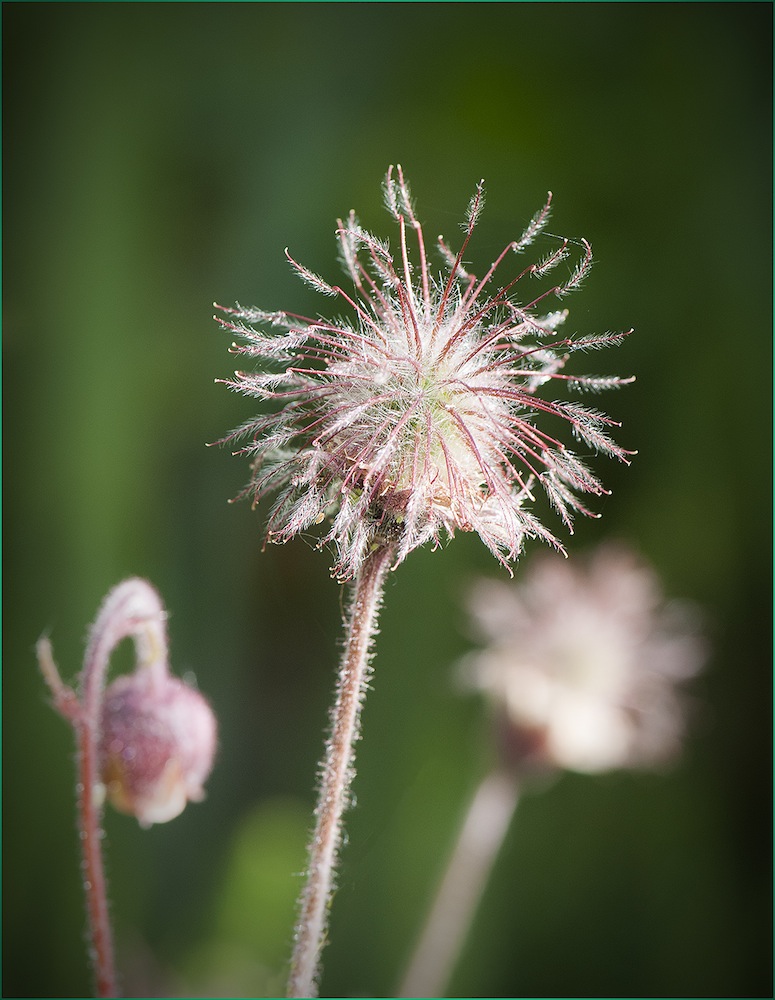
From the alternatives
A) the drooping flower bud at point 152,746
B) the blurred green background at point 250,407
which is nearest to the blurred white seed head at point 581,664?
the blurred green background at point 250,407

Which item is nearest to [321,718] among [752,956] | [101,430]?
[101,430]

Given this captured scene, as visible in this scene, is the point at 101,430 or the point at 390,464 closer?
the point at 390,464

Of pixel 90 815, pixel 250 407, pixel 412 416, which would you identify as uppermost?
pixel 250 407

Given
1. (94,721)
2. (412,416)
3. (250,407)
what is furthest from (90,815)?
(250,407)

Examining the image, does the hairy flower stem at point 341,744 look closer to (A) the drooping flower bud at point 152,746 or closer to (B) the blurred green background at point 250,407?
(A) the drooping flower bud at point 152,746

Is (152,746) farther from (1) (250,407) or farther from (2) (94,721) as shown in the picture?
(1) (250,407)

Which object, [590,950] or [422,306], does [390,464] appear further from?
[590,950]
